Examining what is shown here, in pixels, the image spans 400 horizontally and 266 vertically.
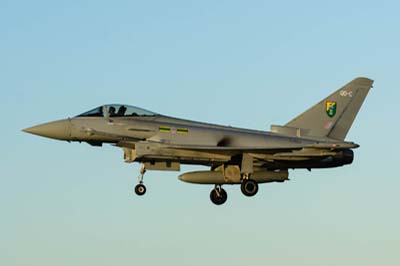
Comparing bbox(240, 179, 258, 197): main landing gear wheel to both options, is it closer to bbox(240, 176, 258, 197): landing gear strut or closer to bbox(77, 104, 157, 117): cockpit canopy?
bbox(240, 176, 258, 197): landing gear strut

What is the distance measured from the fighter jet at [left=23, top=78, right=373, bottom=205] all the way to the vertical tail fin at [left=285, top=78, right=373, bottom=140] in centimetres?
5

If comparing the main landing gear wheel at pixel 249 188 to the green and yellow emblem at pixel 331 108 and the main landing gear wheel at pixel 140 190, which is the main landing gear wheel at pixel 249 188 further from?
the green and yellow emblem at pixel 331 108

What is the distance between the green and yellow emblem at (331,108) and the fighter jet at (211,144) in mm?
739

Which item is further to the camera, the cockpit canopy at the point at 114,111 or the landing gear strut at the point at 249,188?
the landing gear strut at the point at 249,188

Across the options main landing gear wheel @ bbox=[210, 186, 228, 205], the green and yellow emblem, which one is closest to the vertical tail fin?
the green and yellow emblem

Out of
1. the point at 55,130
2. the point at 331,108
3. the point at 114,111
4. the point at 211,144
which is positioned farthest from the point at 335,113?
the point at 55,130

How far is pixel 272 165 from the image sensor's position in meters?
42.3

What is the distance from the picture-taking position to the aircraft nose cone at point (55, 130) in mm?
40094

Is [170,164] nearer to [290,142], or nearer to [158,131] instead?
[158,131]

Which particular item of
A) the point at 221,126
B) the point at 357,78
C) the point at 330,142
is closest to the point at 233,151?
the point at 221,126

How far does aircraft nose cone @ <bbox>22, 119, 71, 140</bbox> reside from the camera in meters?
40.1

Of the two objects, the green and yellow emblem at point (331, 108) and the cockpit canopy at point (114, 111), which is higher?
the green and yellow emblem at point (331, 108)

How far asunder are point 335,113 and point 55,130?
37.1 ft

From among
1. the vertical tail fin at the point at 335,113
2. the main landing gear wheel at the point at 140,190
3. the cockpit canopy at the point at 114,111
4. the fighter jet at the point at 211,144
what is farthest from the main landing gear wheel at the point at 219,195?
the cockpit canopy at the point at 114,111
